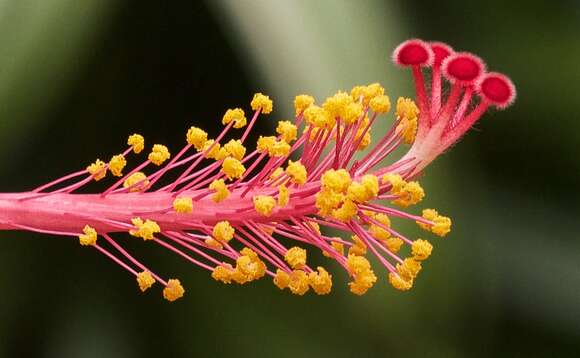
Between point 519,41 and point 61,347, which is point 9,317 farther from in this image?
point 519,41

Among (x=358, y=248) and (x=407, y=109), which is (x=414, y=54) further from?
(x=358, y=248)

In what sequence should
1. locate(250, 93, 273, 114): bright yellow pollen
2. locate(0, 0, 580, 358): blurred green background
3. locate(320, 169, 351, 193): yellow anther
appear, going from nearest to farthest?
locate(320, 169, 351, 193): yellow anther
locate(250, 93, 273, 114): bright yellow pollen
locate(0, 0, 580, 358): blurred green background

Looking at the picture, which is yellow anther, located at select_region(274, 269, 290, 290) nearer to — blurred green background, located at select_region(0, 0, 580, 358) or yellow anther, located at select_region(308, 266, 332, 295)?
yellow anther, located at select_region(308, 266, 332, 295)

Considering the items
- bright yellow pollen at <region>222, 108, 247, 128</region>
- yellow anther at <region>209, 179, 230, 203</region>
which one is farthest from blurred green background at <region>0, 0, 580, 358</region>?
yellow anther at <region>209, 179, 230, 203</region>

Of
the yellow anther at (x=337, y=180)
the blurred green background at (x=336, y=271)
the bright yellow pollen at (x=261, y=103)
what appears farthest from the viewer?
the blurred green background at (x=336, y=271)

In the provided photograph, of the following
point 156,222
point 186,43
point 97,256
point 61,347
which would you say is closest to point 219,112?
point 186,43

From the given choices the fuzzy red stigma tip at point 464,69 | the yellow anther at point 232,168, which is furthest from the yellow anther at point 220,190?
the fuzzy red stigma tip at point 464,69

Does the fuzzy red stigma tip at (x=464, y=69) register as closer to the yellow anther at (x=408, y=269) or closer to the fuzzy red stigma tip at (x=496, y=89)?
the fuzzy red stigma tip at (x=496, y=89)

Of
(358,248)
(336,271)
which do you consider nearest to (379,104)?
(358,248)

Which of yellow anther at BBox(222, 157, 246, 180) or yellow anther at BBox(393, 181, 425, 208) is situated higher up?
yellow anther at BBox(222, 157, 246, 180)
